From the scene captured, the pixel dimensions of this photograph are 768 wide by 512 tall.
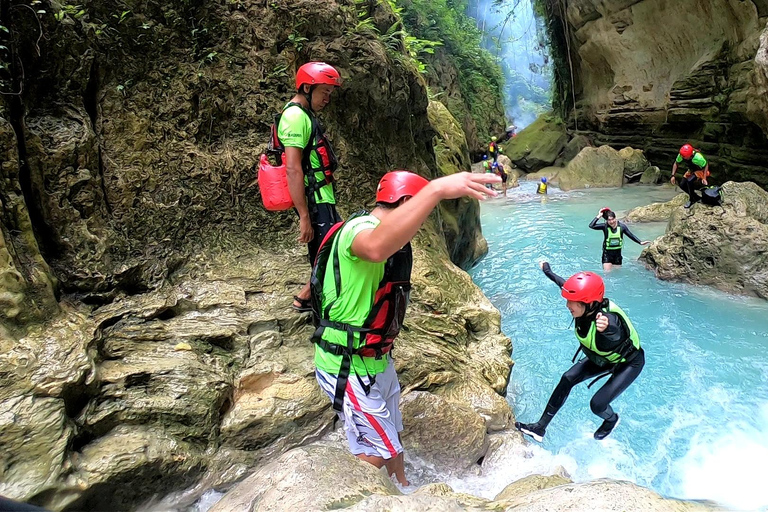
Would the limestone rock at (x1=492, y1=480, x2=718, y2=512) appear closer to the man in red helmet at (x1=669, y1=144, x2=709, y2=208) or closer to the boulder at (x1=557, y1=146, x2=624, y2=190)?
the man in red helmet at (x1=669, y1=144, x2=709, y2=208)

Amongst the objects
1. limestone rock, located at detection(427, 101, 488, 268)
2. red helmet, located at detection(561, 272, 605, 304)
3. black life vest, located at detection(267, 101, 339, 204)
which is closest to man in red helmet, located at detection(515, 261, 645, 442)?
red helmet, located at detection(561, 272, 605, 304)

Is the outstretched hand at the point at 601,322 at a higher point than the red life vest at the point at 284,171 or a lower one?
lower

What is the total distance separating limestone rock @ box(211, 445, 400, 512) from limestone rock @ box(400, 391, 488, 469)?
3.76 feet

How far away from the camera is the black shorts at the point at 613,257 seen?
8.81 metres

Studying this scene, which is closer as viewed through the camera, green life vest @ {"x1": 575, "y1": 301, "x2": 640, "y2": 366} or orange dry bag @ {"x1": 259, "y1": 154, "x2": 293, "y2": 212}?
orange dry bag @ {"x1": 259, "y1": 154, "x2": 293, "y2": 212}

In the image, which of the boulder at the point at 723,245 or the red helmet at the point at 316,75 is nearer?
the red helmet at the point at 316,75

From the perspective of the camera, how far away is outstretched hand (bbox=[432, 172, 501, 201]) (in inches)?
73.7

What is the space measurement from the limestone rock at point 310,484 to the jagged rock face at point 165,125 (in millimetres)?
2147

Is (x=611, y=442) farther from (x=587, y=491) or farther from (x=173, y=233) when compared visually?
(x=173, y=233)

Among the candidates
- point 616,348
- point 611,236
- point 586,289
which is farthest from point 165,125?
point 611,236

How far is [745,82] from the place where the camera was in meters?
13.1

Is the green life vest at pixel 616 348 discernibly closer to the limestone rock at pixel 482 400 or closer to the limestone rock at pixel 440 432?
the limestone rock at pixel 482 400

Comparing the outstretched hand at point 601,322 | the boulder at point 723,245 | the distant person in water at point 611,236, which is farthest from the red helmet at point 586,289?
the boulder at point 723,245

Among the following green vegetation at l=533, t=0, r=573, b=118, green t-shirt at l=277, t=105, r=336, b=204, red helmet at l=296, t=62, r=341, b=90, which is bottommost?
green t-shirt at l=277, t=105, r=336, b=204
